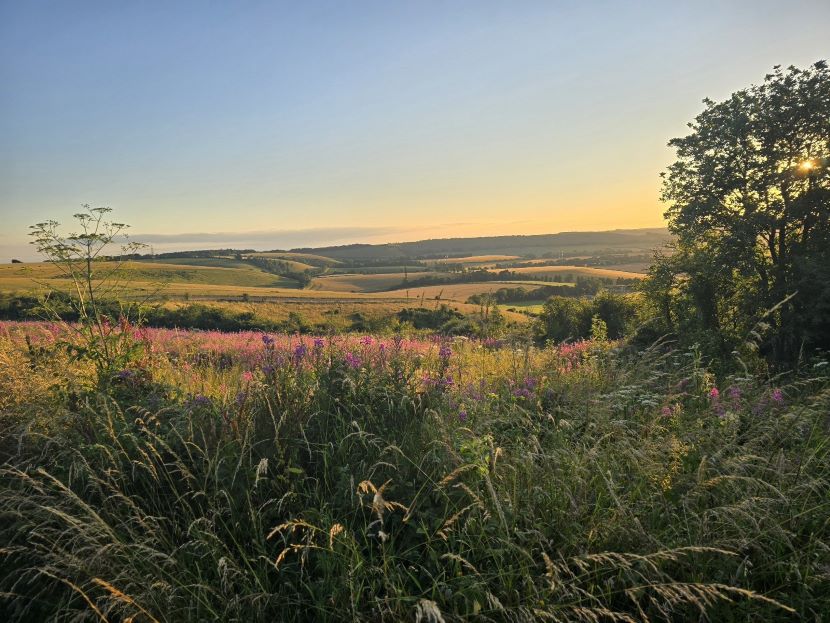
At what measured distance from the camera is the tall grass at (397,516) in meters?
2.33

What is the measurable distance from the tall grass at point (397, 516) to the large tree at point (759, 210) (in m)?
12.3

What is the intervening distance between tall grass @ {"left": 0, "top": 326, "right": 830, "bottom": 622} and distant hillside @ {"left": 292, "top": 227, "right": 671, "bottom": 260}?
125 metres

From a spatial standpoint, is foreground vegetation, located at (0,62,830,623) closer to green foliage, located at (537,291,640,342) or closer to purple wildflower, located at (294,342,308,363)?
purple wildflower, located at (294,342,308,363)

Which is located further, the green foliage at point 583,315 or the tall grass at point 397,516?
the green foliage at point 583,315

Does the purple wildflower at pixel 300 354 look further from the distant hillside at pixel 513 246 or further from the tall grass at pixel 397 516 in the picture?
the distant hillside at pixel 513 246

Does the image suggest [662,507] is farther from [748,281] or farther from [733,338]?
[748,281]

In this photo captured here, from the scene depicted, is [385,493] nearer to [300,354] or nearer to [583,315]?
[300,354]

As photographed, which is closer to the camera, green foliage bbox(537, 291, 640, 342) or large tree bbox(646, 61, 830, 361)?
large tree bbox(646, 61, 830, 361)

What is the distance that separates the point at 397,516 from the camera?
280 centimetres

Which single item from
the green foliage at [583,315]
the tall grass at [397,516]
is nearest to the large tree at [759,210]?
the green foliage at [583,315]

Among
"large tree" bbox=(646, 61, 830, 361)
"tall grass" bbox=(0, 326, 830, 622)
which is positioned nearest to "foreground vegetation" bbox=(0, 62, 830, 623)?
"tall grass" bbox=(0, 326, 830, 622)

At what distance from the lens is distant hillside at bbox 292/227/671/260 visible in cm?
13262

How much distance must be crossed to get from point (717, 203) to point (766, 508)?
1502cm

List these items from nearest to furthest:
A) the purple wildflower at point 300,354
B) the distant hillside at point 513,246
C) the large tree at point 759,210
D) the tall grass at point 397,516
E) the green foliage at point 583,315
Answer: the tall grass at point 397,516 → the purple wildflower at point 300,354 → the large tree at point 759,210 → the green foliage at point 583,315 → the distant hillside at point 513,246
